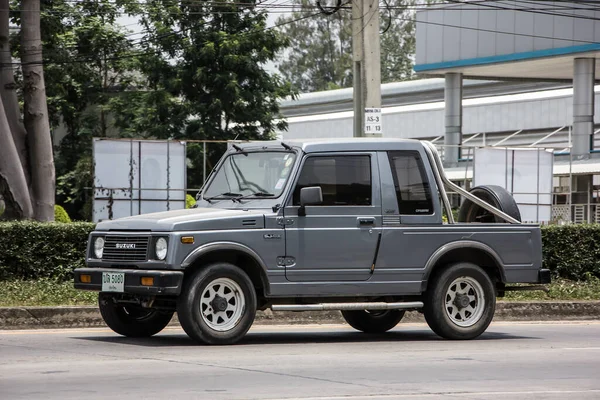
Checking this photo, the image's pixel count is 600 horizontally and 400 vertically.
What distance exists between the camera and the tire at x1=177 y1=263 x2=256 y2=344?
1145cm

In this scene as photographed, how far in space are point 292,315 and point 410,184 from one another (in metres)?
3.39

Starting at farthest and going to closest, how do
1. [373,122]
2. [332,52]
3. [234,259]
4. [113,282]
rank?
[332,52]
[373,122]
[234,259]
[113,282]

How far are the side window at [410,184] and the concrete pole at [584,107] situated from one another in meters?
27.5

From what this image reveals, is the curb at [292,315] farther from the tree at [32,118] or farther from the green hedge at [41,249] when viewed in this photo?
the tree at [32,118]

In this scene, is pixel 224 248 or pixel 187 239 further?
pixel 224 248

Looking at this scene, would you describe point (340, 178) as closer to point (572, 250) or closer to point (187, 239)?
A: point (187, 239)

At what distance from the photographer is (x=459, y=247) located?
12734 mm

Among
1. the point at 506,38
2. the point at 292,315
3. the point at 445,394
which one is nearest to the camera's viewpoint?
the point at 445,394

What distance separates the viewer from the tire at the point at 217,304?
451 inches

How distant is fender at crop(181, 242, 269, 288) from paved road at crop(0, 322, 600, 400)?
2.54ft

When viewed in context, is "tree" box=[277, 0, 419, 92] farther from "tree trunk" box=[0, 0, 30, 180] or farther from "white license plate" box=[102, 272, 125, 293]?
"white license plate" box=[102, 272, 125, 293]

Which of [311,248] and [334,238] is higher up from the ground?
[334,238]

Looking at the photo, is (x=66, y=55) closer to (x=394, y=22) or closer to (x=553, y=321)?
(x=553, y=321)

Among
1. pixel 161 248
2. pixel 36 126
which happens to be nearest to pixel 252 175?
pixel 161 248
